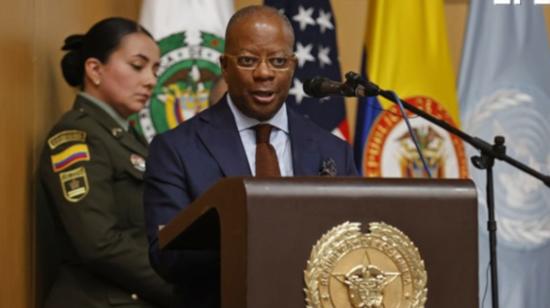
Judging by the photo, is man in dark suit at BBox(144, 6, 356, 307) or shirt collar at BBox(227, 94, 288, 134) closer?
man in dark suit at BBox(144, 6, 356, 307)

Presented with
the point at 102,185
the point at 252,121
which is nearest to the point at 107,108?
the point at 102,185

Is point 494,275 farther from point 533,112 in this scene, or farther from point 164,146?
point 533,112

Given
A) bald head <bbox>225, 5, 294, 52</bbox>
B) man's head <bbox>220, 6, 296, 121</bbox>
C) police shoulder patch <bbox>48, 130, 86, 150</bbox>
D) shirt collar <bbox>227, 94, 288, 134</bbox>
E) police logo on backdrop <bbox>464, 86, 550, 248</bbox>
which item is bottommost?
police logo on backdrop <bbox>464, 86, 550, 248</bbox>

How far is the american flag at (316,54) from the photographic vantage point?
17.0 ft

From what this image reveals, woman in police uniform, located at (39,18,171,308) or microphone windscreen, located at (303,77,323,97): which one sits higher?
microphone windscreen, located at (303,77,323,97)

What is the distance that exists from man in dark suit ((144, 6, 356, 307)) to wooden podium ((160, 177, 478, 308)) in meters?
0.38

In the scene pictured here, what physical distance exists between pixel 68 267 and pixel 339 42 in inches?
89.8

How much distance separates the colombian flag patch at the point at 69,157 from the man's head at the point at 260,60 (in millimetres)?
1182

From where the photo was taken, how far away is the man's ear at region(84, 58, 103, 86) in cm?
407

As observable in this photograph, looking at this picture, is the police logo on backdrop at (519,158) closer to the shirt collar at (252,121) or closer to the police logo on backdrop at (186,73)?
the police logo on backdrop at (186,73)

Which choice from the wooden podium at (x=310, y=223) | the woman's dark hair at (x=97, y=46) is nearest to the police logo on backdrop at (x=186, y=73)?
the woman's dark hair at (x=97, y=46)

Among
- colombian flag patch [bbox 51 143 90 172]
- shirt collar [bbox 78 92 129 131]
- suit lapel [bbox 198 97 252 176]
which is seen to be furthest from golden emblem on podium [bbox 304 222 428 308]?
shirt collar [bbox 78 92 129 131]

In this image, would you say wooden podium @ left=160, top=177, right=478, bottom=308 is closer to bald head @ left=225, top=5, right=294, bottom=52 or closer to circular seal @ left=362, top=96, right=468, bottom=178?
bald head @ left=225, top=5, right=294, bottom=52

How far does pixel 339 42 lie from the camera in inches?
226
